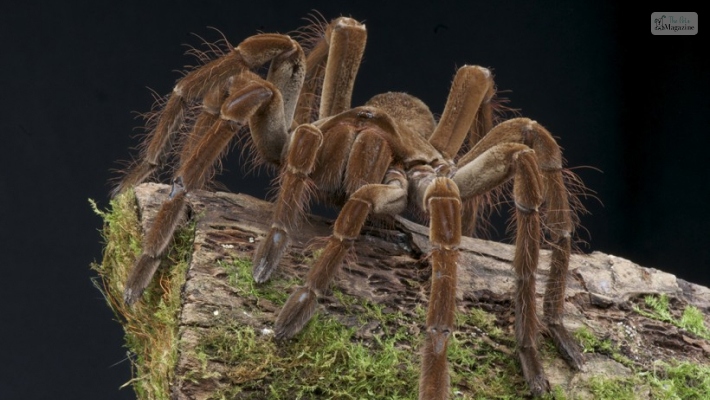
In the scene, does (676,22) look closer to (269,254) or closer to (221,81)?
(221,81)

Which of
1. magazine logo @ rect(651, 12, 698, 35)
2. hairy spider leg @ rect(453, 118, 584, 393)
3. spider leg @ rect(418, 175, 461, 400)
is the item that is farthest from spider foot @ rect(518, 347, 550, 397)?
magazine logo @ rect(651, 12, 698, 35)

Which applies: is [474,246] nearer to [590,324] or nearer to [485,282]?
[485,282]

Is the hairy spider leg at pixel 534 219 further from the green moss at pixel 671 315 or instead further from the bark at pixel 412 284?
the green moss at pixel 671 315

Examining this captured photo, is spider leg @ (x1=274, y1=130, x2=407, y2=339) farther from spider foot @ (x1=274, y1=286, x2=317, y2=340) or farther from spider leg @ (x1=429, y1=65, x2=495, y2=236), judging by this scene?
spider leg @ (x1=429, y1=65, x2=495, y2=236)

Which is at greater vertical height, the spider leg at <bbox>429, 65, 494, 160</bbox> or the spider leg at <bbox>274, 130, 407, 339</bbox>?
the spider leg at <bbox>429, 65, 494, 160</bbox>

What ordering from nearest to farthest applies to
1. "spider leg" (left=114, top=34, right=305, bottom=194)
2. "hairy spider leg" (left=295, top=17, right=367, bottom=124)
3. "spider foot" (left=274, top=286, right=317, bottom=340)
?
"spider foot" (left=274, top=286, right=317, bottom=340) < "spider leg" (left=114, top=34, right=305, bottom=194) < "hairy spider leg" (left=295, top=17, right=367, bottom=124)

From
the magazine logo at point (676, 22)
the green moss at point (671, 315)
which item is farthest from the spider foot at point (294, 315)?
the magazine logo at point (676, 22)

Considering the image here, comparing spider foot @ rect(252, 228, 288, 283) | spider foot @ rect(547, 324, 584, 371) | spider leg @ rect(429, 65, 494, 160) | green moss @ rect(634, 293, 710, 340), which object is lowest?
spider foot @ rect(547, 324, 584, 371)
